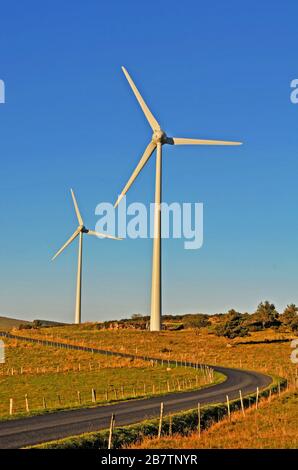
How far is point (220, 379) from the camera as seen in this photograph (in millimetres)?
62062

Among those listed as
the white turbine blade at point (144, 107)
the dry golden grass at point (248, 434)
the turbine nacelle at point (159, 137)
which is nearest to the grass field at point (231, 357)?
the dry golden grass at point (248, 434)

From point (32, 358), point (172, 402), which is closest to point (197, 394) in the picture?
point (172, 402)

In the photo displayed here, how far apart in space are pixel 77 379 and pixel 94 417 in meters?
31.5

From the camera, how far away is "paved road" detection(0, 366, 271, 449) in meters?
29.2

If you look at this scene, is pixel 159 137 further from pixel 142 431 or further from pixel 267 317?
pixel 142 431

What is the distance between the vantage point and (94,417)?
1414 inches

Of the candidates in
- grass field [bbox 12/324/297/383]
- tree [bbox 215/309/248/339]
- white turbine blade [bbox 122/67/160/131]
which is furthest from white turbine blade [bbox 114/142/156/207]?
tree [bbox 215/309/248/339]

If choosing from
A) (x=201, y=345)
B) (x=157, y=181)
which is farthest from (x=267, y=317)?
(x=157, y=181)

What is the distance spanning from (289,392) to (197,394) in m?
7.44

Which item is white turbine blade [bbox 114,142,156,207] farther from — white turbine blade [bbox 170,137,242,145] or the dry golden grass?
the dry golden grass

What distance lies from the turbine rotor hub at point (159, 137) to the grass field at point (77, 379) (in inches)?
1671

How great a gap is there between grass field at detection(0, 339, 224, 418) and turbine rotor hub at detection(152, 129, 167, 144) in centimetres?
4245
